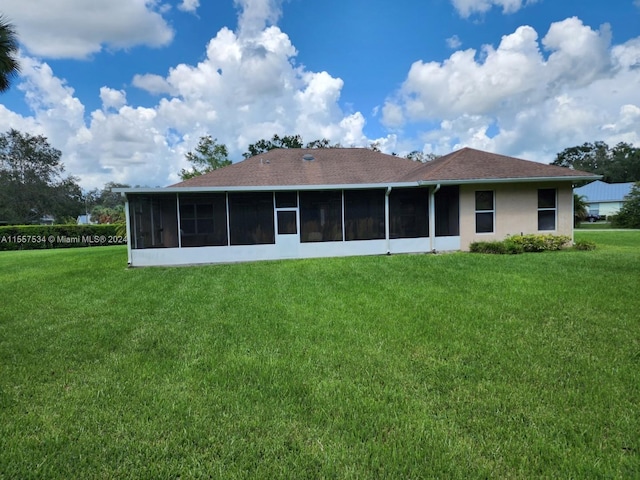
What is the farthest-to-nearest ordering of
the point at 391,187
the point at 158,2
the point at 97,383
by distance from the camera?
the point at 158,2 < the point at 391,187 < the point at 97,383

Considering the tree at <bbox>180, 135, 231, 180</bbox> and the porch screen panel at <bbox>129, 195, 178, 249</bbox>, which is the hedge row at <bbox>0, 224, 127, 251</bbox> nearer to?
the tree at <bbox>180, 135, 231, 180</bbox>

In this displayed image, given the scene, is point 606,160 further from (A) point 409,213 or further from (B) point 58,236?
(B) point 58,236

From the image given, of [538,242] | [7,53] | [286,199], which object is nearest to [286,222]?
[286,199]

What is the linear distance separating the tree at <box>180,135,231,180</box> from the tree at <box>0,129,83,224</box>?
89.0 ft

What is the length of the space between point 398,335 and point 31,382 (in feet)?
12.8

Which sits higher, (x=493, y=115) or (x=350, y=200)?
(x=493, y=115)

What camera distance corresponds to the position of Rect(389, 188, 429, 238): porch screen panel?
12570mm

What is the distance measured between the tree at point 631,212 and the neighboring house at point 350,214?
18774 millimetres

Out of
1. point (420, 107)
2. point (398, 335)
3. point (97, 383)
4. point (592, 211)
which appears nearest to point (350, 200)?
point (398, 335)

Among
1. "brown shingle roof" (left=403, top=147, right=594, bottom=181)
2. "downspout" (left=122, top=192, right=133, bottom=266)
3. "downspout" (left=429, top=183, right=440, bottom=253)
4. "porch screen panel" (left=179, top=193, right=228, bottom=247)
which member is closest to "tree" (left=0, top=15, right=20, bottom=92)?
"downspout" (left=122, top=192, right=133, bottom=266)

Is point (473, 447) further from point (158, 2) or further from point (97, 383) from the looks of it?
point (158, 2)

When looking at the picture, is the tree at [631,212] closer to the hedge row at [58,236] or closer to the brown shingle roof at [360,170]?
the brown shingle roof at [360,170]

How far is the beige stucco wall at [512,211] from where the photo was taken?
1268cm

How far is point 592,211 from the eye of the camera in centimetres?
4134
